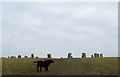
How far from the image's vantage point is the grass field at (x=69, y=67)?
2348 cm

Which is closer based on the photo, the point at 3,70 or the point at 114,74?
the point at 114,74

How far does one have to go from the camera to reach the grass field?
23478mm

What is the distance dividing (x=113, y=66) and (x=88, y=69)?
12.7 ft

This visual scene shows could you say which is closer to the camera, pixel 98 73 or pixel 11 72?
pixel 98 73

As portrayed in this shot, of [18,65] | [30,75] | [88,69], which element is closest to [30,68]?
[18,65]

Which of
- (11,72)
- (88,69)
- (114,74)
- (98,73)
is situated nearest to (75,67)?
(88,69)

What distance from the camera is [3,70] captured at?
25797 millimetres

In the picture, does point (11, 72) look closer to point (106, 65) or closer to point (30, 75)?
point (30, 75)

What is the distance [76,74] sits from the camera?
22.4m

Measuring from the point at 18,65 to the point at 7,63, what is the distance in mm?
2061

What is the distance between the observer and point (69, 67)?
1016 inches

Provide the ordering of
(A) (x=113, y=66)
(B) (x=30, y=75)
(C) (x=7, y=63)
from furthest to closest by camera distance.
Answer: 1. (C) (x=7, y=63)
2. (A) (x=113, y=66)
3. (B) (x=30, y=75)

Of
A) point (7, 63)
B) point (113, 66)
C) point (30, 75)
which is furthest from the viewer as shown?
point (7, 63)

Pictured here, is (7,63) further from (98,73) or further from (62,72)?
(98,73)
